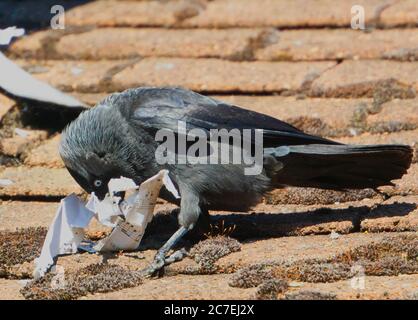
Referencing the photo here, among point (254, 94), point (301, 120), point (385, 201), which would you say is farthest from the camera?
point (254, 94)

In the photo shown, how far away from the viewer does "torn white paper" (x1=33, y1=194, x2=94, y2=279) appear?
4.55m

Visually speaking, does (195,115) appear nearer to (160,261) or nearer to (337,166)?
(337,166)

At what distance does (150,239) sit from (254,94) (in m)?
1.20

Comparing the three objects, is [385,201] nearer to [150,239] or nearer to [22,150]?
[150,239]

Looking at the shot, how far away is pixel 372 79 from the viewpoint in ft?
18.6

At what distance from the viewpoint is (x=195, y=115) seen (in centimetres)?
494

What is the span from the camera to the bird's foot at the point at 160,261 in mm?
4297

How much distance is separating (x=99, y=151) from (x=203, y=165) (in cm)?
49

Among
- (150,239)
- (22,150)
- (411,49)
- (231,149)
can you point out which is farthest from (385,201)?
(22,150)

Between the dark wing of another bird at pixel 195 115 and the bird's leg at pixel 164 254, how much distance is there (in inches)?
18.1

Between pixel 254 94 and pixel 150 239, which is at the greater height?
pixel 254 94

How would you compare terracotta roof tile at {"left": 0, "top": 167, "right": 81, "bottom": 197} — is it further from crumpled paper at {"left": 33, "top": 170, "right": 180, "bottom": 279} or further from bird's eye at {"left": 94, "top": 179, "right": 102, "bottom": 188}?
crumpled paper at {"left": 33, "top": 170, "right": 180, "bottom": 279}

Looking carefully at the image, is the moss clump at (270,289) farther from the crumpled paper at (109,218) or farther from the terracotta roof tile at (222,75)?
the terracotta roof tile at (222,75)

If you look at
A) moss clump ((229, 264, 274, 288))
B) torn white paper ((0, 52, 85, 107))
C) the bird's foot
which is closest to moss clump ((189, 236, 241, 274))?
the bird's foot
